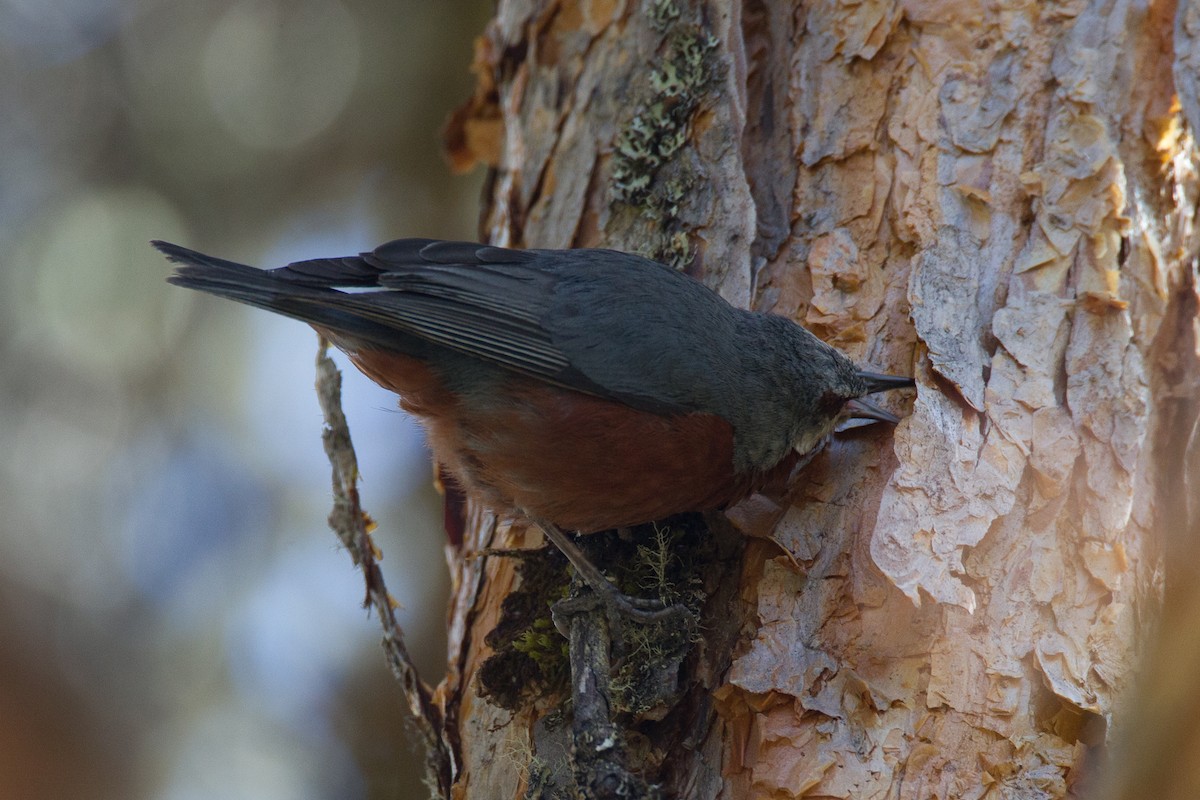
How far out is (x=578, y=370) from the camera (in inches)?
151

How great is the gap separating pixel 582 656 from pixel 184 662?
3.98 metres

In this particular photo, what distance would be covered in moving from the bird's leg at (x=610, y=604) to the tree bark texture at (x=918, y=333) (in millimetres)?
180

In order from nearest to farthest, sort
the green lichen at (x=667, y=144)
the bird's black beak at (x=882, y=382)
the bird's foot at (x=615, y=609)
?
the bird's foot at (x=615, y=609), the bird's black beak at (x=882, y=382), the green lichen at (x=667, y=144)

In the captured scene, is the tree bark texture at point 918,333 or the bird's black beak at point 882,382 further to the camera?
the bird's black beak at point 882,382

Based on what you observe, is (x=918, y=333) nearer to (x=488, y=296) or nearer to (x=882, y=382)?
(x=882, y=382)

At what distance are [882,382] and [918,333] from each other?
0.30 metres

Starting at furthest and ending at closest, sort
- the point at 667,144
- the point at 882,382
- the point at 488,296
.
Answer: the point at 667,144 < the point at 488,296 < the point at 882,382

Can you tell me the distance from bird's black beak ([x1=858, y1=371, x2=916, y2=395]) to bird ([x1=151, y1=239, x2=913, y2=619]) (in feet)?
0.06

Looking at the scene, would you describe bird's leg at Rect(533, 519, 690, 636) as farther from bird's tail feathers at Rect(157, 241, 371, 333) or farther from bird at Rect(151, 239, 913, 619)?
bird's tail feathers at Rect(157, 241, 371, 333)

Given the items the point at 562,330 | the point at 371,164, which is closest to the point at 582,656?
the point at 562,330

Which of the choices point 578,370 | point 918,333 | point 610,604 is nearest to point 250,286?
point 578,370

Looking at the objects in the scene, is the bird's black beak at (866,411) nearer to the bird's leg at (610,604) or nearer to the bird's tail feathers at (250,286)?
the bird's leg at (610,604)

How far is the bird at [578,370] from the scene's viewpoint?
3686 mm

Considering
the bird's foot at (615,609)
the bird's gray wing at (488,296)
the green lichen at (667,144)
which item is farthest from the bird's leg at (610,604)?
the green lichen at (667,144)
